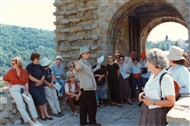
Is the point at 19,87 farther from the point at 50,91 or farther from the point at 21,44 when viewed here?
the point at 21,44

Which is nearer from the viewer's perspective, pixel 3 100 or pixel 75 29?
pixel 3 100

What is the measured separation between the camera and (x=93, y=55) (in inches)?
296

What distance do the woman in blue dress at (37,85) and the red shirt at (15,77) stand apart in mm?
224

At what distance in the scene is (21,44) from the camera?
151 ft

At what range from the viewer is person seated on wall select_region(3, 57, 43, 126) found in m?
4.76

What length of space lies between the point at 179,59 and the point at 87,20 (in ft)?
16.5

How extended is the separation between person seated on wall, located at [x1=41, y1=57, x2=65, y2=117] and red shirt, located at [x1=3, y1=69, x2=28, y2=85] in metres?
0.64

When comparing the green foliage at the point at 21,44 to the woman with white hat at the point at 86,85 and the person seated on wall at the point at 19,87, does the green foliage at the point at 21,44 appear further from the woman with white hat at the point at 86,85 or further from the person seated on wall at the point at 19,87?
the woman with white hat at the point at 86,85

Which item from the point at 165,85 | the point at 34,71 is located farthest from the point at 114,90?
the point at 165,85

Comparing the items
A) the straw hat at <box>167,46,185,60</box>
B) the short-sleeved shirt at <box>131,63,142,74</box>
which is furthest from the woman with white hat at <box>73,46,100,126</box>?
the short-sleeved shirt at <box>131,63,142,74</box>

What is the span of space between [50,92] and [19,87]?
0.95 metres

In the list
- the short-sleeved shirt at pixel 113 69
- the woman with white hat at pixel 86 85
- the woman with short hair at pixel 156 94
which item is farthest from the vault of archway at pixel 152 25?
the woman with short hair at pixel 156 94

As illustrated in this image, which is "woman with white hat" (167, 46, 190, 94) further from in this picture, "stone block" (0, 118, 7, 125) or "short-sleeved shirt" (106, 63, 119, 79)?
"stone block" (0, 118, 7, 125)

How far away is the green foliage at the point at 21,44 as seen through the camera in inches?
1613
